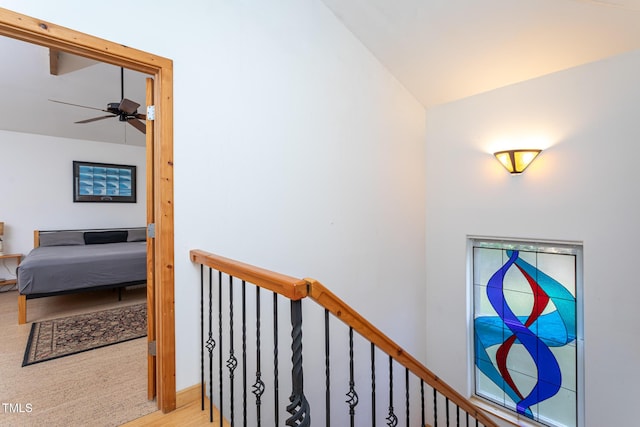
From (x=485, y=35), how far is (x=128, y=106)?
3278 millimetres

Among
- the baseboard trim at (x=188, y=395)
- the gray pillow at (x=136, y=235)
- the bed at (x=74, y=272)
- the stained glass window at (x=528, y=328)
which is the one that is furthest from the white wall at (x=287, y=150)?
the gray pillow at (x=136, y=235)

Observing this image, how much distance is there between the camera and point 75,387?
194cm

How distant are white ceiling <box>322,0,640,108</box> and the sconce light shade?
70 centimetres

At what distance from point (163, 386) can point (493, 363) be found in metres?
3.11

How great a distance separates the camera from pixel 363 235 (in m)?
2.84

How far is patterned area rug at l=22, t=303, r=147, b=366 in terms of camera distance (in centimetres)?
246

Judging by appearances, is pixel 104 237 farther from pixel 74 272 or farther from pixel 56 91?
pixel 56 91

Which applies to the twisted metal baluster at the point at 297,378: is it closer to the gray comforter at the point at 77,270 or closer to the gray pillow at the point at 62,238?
the gray comforter at the point at 77,270

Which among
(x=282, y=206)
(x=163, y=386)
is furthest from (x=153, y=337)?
(x=282, y=206)

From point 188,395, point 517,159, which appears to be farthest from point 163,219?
point 517,159

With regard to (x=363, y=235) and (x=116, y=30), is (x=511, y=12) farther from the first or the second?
(x=116, y=30)

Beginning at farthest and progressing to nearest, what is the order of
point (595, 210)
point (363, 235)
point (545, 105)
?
point (363, 235) → point (545, 105) → point (595, 210)

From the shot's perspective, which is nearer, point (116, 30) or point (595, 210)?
point (116, 30)

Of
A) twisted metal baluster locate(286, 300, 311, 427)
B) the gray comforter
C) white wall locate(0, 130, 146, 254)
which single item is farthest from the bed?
twisted metal baluster locate(286, 300, 311, 427)
